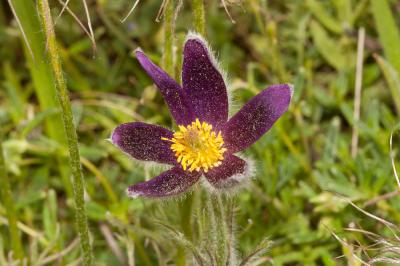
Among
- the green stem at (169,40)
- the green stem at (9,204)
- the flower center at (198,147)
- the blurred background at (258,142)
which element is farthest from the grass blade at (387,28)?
the green stem at (9,204)

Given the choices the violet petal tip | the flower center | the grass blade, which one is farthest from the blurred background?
the violet petal tip

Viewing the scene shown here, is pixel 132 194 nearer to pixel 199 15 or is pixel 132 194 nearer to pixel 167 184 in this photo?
pixel 167 184

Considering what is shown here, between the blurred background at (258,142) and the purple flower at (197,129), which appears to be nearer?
the purple flower at (197,129)

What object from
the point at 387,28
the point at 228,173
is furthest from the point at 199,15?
the point at 387,28

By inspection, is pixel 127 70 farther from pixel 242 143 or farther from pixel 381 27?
pixel 242 143

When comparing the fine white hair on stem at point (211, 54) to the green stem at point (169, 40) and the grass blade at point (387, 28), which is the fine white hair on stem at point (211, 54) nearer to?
the green stem at point (169, 40)

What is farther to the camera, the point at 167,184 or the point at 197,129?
the point at 197,129

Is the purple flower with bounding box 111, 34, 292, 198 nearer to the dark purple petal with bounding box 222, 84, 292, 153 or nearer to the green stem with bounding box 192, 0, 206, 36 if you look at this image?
the dark purple petal with bounding box 222, 84, 292, 153
